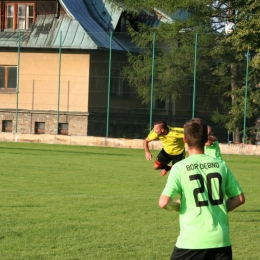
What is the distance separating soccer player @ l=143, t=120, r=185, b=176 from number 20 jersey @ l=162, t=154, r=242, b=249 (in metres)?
11.0

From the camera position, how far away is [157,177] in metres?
23.5

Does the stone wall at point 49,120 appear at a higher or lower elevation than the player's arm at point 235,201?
lower

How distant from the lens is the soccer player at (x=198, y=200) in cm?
671

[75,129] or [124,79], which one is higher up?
[124,79]

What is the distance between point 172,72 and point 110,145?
19.7 ft

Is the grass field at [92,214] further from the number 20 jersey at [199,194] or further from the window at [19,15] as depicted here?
the window at [19,15]

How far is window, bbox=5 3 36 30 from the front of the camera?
47.7 m

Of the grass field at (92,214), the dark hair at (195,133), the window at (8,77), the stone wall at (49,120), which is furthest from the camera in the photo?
the window at (8,77)

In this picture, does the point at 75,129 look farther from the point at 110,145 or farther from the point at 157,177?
the point at 157,177

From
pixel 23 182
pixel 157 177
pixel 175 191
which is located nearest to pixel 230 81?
pixel 157 177

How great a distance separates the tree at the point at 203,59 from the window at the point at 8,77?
6.55 m

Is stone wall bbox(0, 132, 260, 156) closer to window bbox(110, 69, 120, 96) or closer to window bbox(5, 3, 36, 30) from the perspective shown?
window bbox(110, 69, 120, 96)

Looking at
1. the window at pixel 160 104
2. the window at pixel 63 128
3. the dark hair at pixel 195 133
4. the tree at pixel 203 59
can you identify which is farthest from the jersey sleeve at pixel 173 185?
the window at pixel 63 128

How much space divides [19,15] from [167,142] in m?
30.9
